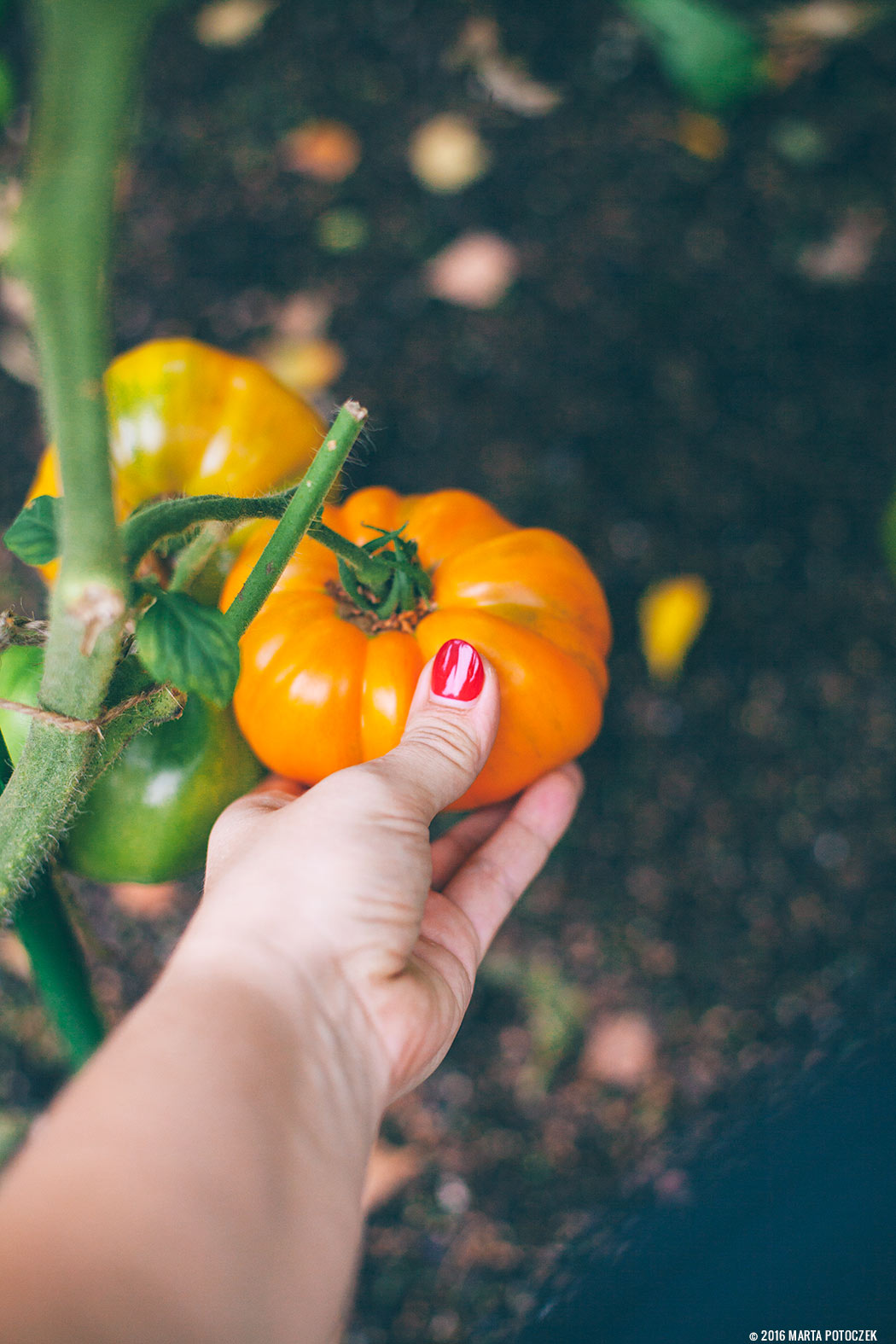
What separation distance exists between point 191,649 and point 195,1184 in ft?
1.32

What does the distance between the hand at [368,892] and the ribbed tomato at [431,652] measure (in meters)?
0.06

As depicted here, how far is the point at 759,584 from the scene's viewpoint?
181 centimetres

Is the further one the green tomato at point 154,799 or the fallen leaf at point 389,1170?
the fallen leaf at point 389,1170

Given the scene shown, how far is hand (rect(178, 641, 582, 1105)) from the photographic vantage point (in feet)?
2.53

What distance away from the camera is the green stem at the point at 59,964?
1007mm

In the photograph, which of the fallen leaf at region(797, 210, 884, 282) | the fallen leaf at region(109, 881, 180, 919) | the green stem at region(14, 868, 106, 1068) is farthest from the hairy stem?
the fallen leaf at region(797, 210, 884, 282)

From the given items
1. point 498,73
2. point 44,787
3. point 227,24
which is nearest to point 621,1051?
point 44,787

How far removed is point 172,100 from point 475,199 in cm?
78

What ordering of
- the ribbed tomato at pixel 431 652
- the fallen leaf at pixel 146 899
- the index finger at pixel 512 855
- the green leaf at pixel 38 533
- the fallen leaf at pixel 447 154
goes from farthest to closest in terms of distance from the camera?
the fallen leaf at pixel 447 154, the fallen leaf at pixel 146 899, the index finger at pixel 512 855, the ribbed tomato at pixel 431 652, the green leaf at pixel 38 533

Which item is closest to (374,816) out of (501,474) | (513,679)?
(513,679)

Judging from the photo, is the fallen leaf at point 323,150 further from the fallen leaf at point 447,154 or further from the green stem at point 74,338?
the green stem at point 74,338

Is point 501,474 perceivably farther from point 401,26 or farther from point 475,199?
point 401,26

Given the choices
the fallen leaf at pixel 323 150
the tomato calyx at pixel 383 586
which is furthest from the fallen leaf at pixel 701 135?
the tomato calyx at pixel 383 586

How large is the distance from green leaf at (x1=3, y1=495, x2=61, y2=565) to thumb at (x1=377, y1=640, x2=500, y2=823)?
0.37 meters
